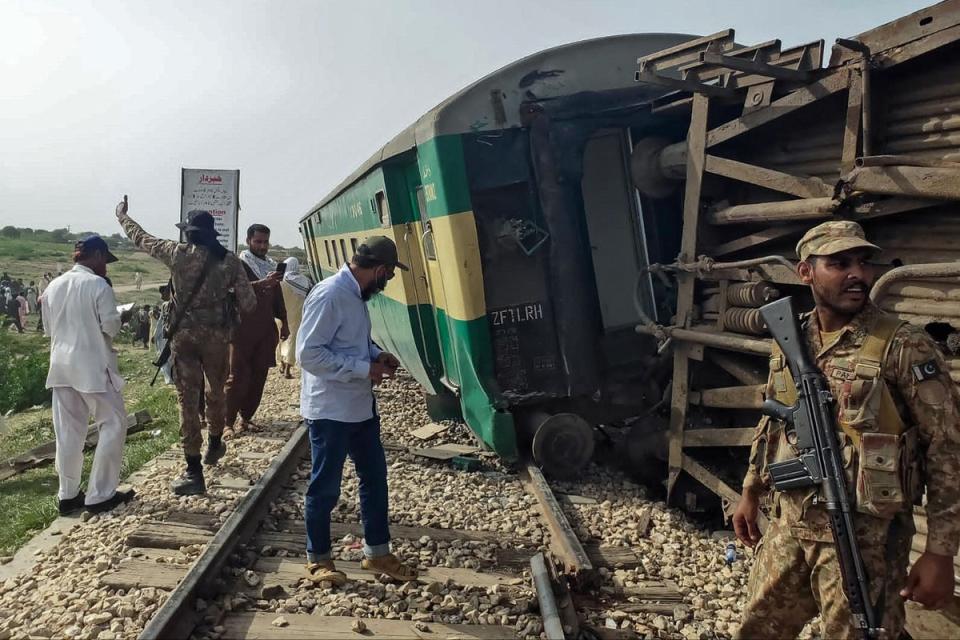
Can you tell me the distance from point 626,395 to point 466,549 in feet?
7.45

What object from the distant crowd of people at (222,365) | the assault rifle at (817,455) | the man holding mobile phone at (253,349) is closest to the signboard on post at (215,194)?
the man holding mobile phone at (253,349)

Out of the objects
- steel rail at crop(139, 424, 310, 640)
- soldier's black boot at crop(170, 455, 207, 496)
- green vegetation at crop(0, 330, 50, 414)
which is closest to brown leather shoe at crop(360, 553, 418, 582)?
steel rail at crop(139, 424, 310, 640)

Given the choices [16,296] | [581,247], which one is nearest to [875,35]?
[581,247]

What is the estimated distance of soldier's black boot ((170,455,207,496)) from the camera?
553 cm

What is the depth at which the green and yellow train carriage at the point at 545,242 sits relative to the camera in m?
5.58

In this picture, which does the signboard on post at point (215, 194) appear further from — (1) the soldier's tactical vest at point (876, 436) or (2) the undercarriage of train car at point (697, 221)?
(1) the soldier's tactical vest at point (876, 436)

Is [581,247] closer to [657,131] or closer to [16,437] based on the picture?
[657,131]

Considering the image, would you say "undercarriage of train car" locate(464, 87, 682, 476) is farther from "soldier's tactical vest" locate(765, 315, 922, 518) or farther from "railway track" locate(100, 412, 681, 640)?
"soldier's tactical vest" locate(765, 315, 922, 518)

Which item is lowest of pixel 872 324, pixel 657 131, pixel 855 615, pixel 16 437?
pixel 16 437

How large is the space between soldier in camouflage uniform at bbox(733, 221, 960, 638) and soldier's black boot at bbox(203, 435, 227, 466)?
5.02 m

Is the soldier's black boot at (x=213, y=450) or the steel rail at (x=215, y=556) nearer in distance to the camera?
the steel rail at (x=215, y=556)

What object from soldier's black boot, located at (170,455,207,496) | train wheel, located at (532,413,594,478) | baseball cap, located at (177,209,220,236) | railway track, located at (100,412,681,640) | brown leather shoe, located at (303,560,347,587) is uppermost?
baseball cap, located at (177,209,220,236)

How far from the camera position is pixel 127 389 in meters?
12.8

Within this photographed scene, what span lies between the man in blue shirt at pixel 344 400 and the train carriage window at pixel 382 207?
9.66ft
